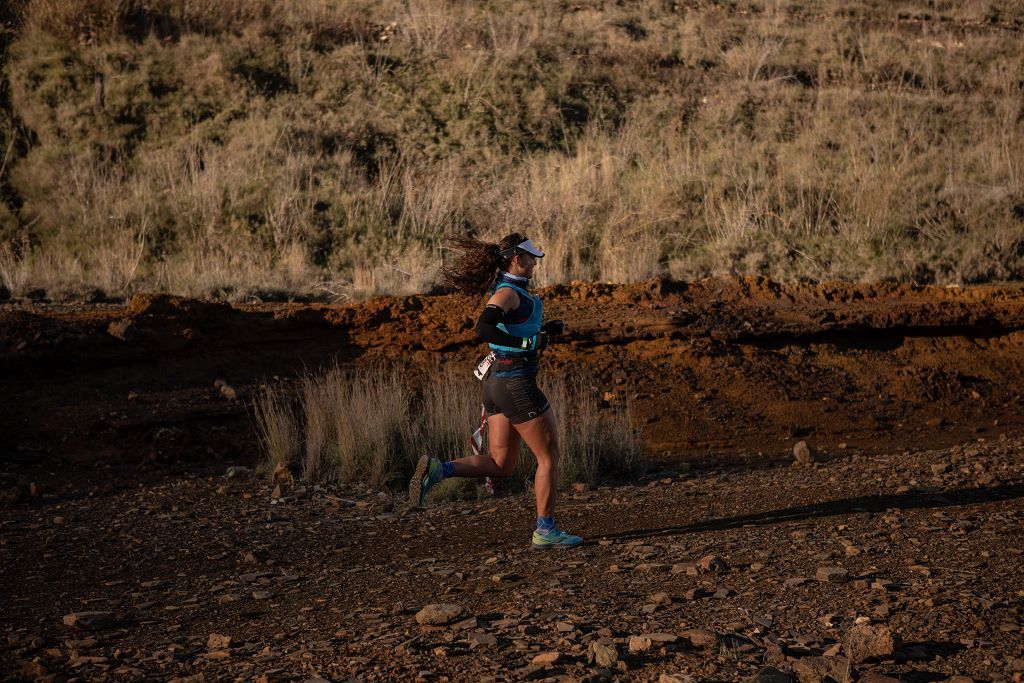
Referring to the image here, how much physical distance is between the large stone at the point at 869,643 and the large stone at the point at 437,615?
5.29ft

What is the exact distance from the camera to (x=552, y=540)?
5.57 m

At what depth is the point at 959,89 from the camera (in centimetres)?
2034

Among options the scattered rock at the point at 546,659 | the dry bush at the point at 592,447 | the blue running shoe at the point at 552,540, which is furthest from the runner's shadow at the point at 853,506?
the scattered rock at the point at 546,659

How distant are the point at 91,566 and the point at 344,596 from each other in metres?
1.64

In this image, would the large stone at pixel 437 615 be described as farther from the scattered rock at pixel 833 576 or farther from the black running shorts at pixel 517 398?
the scattered rock at pixel 833 576

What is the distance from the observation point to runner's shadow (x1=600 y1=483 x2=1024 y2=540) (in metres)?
5.98

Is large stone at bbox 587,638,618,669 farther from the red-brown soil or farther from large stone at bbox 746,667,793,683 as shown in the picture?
large stone at bbox 746,667,793,683

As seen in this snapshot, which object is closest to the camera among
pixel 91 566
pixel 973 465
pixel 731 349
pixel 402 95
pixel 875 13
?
pixel 91 566

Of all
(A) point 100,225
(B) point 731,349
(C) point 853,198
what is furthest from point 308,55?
(B) point 731,349

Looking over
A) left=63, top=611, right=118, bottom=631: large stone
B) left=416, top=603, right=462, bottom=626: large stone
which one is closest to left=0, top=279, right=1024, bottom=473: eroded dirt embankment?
left=63, top=611, right=118, bottom=631: large stone

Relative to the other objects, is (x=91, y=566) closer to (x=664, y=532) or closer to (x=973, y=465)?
(x=664, y=532)

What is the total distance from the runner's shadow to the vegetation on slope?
672 cm

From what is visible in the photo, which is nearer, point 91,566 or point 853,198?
point 91,566

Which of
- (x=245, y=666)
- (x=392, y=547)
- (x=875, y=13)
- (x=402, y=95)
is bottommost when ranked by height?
(x=392, y=547)
